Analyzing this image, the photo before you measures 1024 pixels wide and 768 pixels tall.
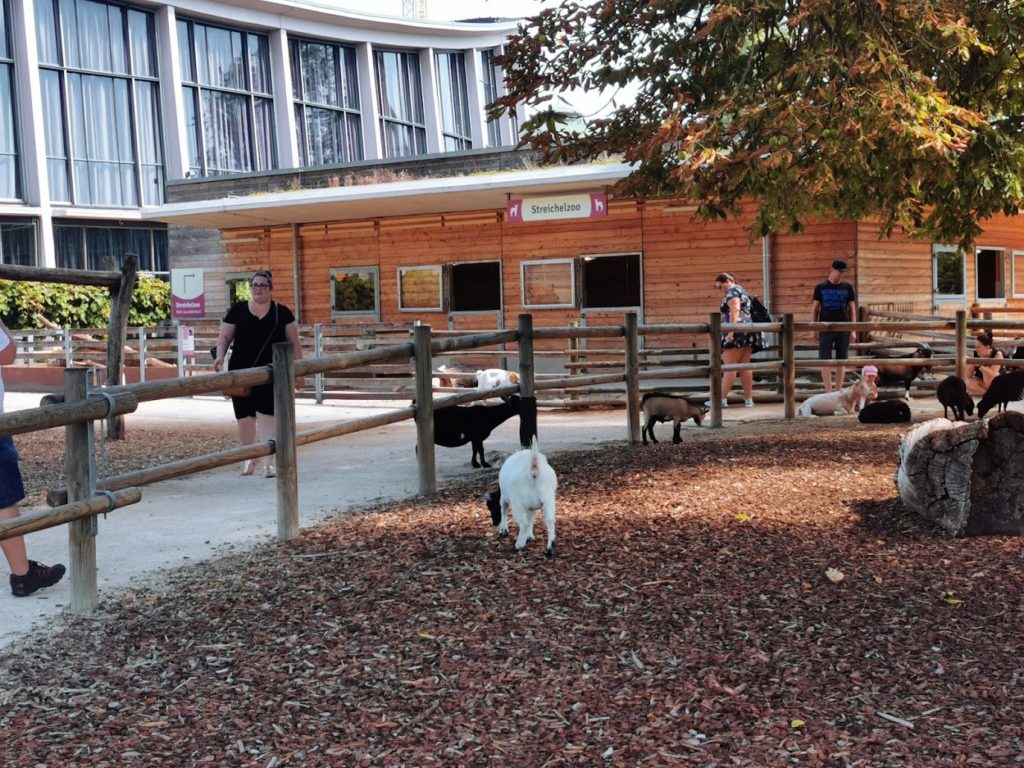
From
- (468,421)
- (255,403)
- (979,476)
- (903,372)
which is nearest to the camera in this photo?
(979,476)

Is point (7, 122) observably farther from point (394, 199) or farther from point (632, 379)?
point (632, 379)

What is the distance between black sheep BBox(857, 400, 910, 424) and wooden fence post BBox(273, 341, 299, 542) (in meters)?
7.43

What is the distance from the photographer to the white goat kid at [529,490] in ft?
19.5

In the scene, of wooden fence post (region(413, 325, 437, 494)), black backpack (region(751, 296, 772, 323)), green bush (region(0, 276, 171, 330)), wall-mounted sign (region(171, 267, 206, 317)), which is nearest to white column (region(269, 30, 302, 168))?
green bush (region(0, 276, 171, 330))

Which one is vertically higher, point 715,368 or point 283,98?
point 283,98

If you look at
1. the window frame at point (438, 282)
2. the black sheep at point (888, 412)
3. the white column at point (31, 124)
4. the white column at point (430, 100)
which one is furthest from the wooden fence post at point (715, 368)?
the white column at point (430, 100)

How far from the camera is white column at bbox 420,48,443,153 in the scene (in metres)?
46.6

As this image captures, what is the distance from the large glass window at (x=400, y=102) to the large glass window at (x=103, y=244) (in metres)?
10.9

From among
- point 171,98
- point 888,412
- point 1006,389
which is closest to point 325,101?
point 171,98

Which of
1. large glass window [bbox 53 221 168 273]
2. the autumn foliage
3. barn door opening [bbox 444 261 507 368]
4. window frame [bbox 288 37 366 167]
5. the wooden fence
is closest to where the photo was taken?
the wooden fence

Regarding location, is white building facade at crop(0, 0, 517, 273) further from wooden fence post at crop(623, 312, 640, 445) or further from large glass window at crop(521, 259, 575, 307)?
wooden fence post at crop(623, 312, 640, 445)

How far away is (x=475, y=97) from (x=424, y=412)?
1693 inches

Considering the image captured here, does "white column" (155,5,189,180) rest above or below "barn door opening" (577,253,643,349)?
above

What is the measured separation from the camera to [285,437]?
22.1 ft
